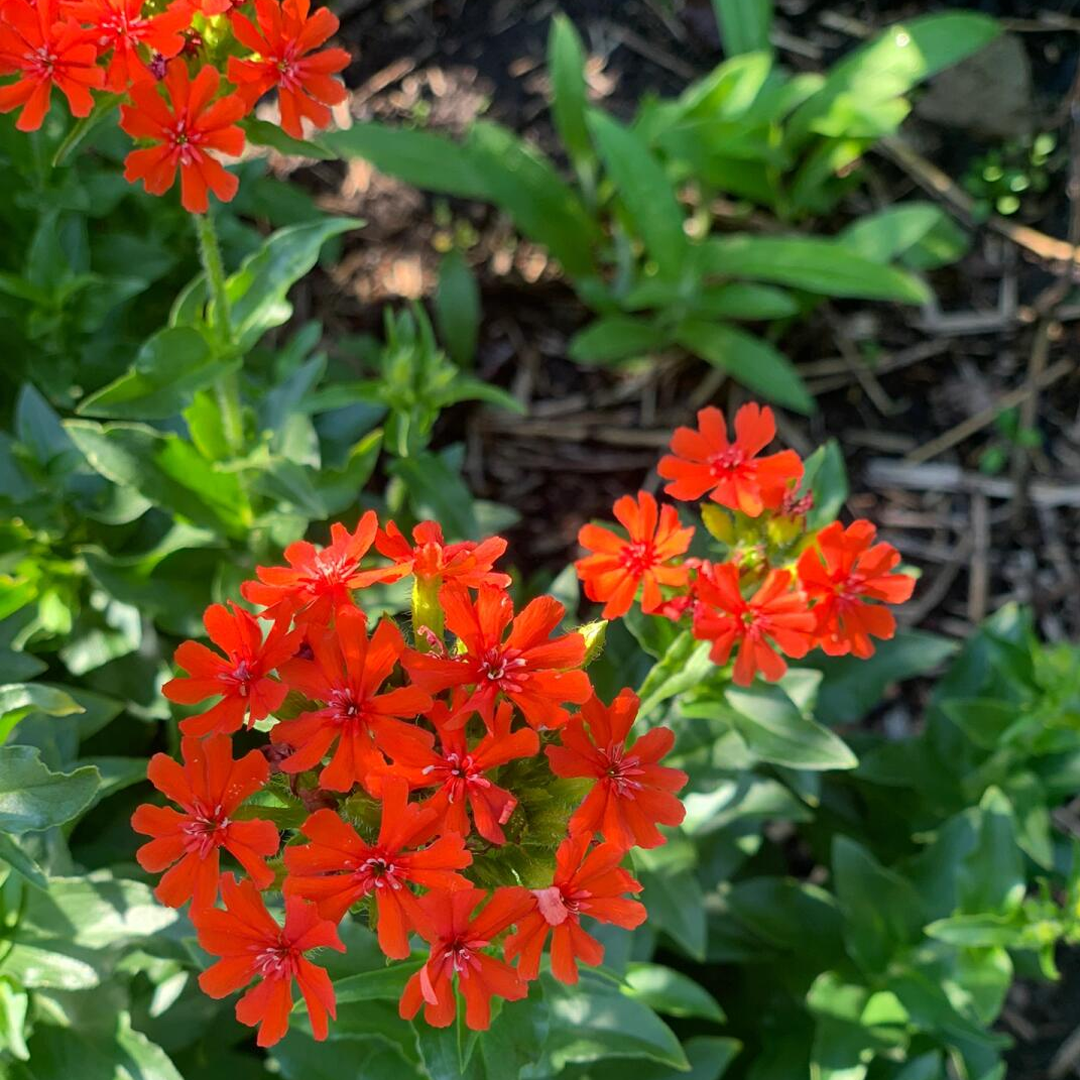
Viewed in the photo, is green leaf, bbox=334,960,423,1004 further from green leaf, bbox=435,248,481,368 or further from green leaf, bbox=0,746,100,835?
green leaf, bbox=435,248,481,368

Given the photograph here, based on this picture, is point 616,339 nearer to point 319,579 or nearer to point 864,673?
point 864,673

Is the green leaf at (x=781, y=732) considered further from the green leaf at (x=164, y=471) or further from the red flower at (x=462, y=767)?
the green leaf at (x=164, y=471)

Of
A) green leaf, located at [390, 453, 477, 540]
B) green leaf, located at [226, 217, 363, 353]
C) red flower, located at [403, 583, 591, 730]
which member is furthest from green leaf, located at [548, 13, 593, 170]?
red flower, located at [403, 583, 591, 730]

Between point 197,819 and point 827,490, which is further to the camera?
point 827,490

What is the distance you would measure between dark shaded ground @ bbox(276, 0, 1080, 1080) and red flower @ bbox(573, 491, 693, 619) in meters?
1.52

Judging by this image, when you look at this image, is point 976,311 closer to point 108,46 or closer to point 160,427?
point 160,427

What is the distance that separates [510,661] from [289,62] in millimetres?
943

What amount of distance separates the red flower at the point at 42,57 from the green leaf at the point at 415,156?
158cm

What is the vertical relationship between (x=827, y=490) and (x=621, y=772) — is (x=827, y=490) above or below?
below

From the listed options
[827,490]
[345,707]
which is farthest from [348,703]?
[827,490]

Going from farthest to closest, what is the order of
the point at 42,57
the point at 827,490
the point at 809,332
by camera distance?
the point at 809,332 → the point at 827,490 → the point at 42,57

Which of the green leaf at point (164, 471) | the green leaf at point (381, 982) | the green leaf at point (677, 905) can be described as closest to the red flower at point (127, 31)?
the green leaf at point (164, 471)

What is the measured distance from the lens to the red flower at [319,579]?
1424mm

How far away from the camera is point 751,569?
170 cm
